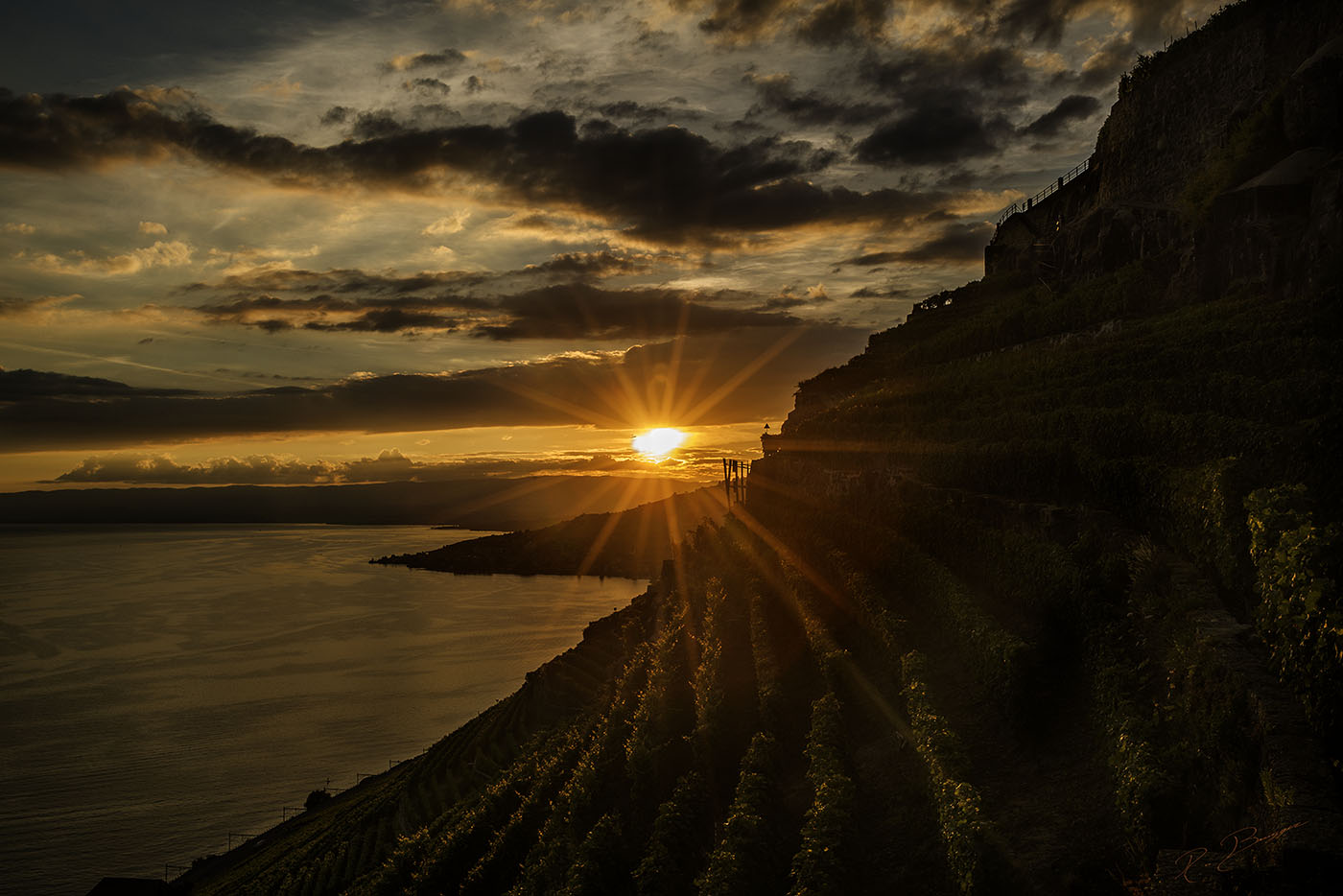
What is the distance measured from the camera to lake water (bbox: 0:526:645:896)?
2422 inches

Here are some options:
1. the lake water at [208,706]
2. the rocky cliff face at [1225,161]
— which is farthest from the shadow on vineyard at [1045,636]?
the lake water at [208,706]

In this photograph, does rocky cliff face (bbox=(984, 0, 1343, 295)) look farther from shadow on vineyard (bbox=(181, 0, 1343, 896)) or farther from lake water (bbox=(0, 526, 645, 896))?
lake water (bbox=(0, 526, 645, 896))

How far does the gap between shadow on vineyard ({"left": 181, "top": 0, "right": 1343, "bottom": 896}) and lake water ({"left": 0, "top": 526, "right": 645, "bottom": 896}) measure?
14175 millimetres

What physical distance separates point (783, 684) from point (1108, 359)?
21247mm

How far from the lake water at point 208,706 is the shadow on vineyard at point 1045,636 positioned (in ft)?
46.5

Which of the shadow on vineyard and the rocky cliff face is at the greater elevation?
the rocky cliff face

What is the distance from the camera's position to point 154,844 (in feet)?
192

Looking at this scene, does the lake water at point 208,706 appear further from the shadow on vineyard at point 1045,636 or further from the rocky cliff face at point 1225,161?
the rocky cliff face at point 1225,161

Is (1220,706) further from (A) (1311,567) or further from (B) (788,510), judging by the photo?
(B) (788,510)

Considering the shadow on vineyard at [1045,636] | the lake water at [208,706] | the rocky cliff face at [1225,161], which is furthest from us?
the lake water at [208,706]

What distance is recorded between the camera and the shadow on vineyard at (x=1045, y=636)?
550 inches

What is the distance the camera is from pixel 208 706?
3698 inches

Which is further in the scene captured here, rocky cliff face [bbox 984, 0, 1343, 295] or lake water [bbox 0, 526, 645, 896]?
lake water [bbox 0, 526, 645, 896]

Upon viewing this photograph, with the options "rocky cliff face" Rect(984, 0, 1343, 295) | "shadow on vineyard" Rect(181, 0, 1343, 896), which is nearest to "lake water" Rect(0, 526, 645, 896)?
"shadow on vineyard" Rect(181, 0, 1343, 896)
